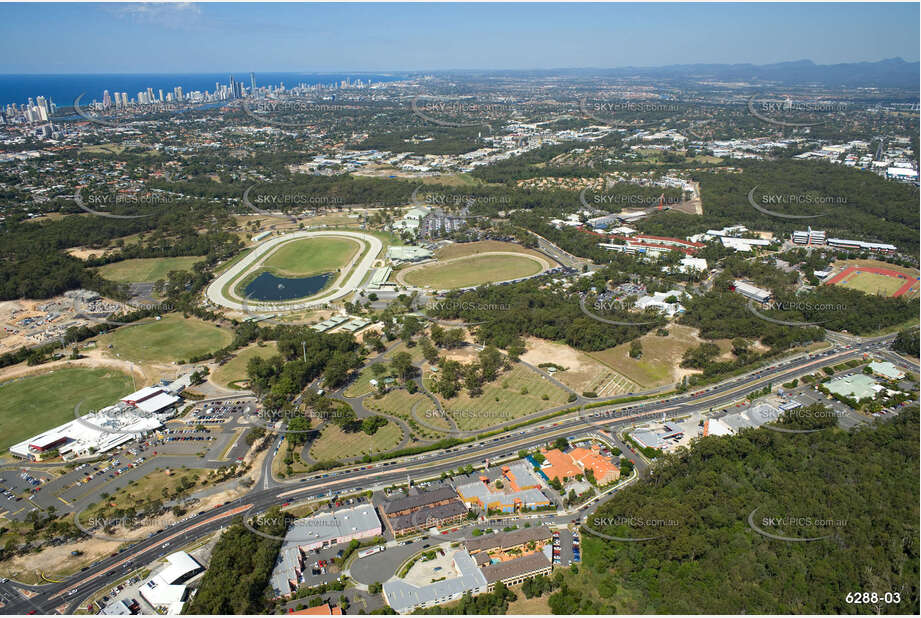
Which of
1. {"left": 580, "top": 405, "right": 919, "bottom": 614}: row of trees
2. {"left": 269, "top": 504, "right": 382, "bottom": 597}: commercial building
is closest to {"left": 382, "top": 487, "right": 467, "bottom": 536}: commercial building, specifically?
{"left": 269, "top": 504, "right": 382, "bottom": 597}: commercial building

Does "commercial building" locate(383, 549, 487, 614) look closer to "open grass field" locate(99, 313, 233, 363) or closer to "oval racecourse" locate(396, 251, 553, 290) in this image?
"open grass field" locate(99, 313, 233, 363)

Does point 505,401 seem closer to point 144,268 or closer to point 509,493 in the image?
point 509,493

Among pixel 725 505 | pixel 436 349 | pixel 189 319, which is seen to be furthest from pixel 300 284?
pixel 725 505

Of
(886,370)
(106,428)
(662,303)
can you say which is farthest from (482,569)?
(886,370)

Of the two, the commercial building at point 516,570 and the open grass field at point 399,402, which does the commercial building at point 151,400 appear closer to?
the open grass field at point 399,402

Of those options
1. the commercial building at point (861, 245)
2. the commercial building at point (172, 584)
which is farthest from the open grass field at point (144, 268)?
the commercial building at point (861, 245)
